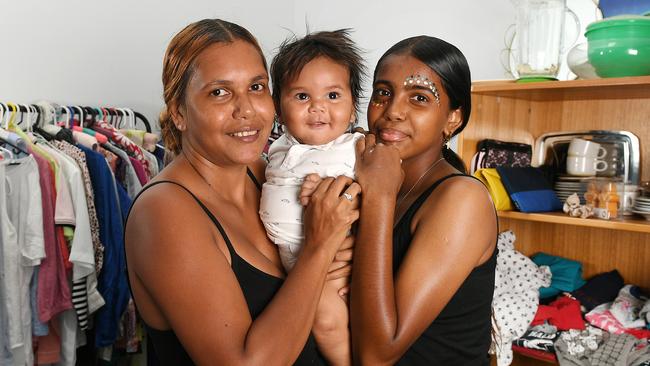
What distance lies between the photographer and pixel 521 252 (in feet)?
9.21

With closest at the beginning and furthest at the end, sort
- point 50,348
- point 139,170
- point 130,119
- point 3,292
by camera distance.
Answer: point 3,292 → point 50,348 → point 139,170 → point 130,119

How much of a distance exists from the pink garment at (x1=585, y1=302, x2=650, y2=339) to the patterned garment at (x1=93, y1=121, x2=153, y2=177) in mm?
2061

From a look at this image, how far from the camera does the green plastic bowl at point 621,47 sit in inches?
82.5

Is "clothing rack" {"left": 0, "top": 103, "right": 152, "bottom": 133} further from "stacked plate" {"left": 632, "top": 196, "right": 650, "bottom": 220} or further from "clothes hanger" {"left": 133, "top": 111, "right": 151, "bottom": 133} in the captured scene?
"stacked plate" {"left": 632, "top": 196, "right": 650, "bottom": 220}

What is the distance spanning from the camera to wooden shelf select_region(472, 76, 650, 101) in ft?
Answer: 6.85

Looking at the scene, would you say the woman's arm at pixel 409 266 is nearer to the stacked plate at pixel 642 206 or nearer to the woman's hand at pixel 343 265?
the woman's hand at pixel 343 265

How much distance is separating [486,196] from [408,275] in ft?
0.88

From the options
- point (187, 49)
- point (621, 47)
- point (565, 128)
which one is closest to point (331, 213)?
point (187, 49)

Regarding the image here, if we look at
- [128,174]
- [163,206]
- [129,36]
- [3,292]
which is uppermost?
[129,36]

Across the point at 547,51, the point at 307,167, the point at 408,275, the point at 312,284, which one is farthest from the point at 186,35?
the point at 547,51

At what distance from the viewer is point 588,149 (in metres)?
2.50

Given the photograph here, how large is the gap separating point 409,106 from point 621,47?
113 cm

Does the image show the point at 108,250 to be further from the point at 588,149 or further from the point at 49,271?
the point at 588,149

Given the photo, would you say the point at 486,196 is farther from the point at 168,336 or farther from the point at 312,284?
the point at 168,336
